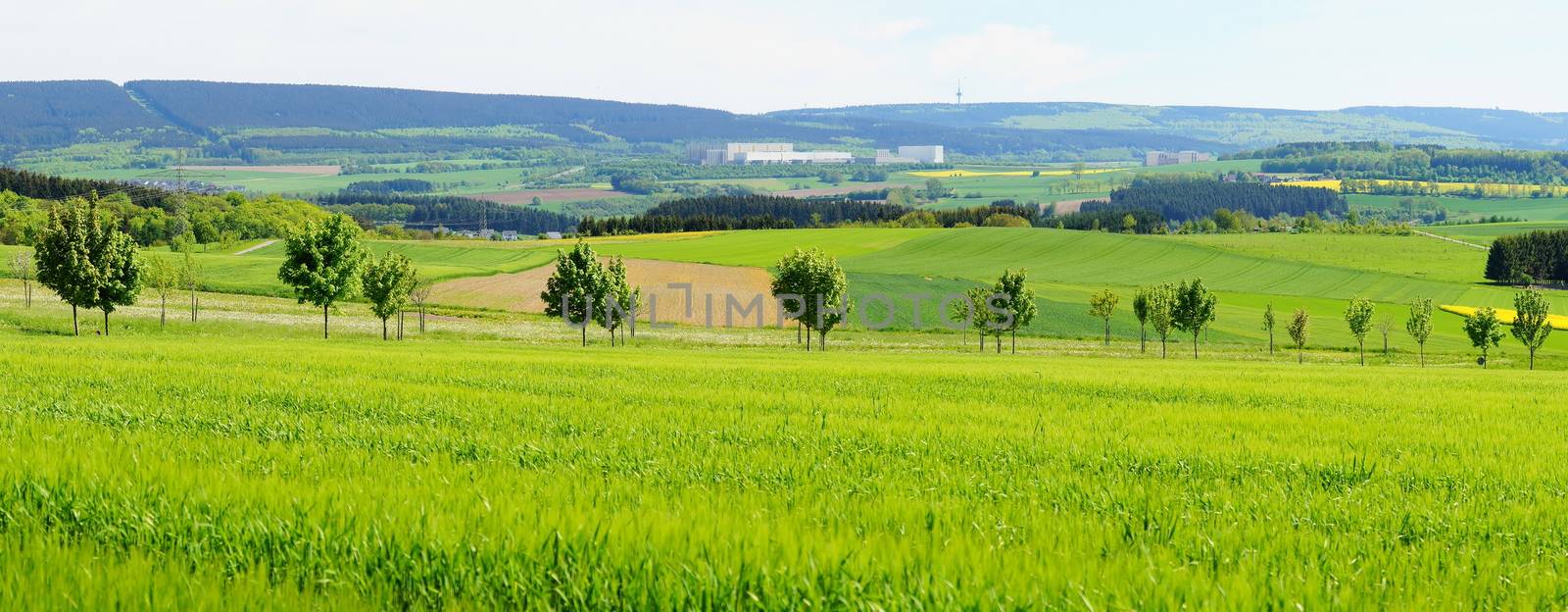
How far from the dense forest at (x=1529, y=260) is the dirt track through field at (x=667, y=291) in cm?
9468

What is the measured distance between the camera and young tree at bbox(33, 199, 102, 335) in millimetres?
59250

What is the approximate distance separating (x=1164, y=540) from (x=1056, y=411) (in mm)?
8798

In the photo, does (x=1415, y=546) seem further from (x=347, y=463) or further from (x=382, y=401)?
(x=382, y=401)

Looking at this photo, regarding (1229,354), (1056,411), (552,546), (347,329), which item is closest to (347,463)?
(552,546)

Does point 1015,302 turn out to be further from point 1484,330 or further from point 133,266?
point 133,266

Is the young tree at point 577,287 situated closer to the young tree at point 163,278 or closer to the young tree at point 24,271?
the young tree at point 163,278

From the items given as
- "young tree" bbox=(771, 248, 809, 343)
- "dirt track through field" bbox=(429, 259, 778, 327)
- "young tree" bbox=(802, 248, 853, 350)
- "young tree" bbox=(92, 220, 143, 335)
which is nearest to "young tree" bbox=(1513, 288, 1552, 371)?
"young tree" bbox=(802, 248, 853, 350)

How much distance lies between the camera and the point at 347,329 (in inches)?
3036

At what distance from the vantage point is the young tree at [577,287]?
72812 mm

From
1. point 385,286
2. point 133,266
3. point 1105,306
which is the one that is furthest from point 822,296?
point 133,266

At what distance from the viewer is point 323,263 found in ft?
217

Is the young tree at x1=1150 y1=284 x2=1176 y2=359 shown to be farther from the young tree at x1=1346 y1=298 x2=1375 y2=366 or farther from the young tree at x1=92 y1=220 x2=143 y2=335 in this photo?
the young tree at x1=92 y1=220 x2=143 y2=335

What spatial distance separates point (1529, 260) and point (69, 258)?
156 metres

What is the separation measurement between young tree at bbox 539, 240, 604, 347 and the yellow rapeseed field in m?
82.1
